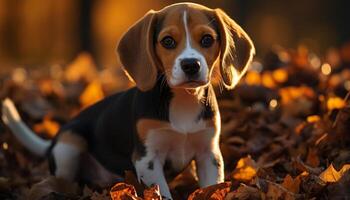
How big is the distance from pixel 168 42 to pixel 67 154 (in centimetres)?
131

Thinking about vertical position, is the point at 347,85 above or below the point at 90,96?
above

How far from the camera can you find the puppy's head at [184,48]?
471 cm

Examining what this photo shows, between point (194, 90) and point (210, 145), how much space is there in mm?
347

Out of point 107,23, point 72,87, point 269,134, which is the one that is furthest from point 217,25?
point 107,23

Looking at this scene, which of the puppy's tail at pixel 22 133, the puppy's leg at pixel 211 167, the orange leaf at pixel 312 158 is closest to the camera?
the puppy's leg at pixel 211 167

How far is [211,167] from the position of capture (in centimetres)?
507

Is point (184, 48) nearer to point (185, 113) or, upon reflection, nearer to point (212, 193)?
point (185, 113)

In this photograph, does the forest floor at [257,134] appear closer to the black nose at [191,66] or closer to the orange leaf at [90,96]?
the orange leaf at [90,96]

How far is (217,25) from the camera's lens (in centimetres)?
→ 502

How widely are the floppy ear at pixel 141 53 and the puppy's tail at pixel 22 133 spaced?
1.45 m

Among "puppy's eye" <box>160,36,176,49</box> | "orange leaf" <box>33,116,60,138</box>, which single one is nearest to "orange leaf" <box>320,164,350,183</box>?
"puppy's eye" <box>160,36,176,49</box>

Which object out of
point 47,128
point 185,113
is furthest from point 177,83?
point 47,128

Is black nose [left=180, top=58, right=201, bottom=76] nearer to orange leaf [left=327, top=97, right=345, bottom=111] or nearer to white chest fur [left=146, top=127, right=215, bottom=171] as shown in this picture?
white chest fur [left=146, top=127, right=215, bottom=171]

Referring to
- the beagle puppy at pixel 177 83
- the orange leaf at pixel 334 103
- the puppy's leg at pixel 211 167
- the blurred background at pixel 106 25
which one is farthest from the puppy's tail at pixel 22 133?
the blurred background at pixel 106 25
